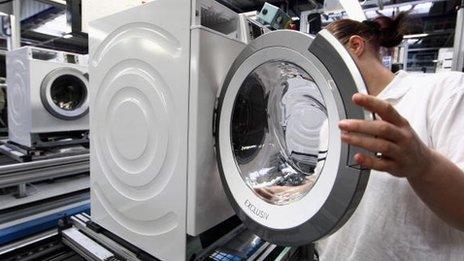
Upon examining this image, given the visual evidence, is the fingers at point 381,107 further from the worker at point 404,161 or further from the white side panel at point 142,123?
the white side panel at point 142,123

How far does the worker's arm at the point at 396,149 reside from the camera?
0.46m

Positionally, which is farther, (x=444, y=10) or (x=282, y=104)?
(x=444, y=10)

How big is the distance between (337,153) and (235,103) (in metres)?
0.37

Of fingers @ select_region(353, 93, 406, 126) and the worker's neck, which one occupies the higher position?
the worker's neck

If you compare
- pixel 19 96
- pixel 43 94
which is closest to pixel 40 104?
pixel 43 94

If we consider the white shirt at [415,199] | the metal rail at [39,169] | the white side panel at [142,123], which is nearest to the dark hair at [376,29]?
the white shirt at [415,199]

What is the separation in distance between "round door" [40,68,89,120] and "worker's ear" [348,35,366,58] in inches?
127

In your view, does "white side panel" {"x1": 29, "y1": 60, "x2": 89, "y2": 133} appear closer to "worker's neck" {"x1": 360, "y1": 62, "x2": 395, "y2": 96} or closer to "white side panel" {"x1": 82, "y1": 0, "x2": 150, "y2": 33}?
"white side panel" {"x1": 82, "y1": 0, "x2": 150, "y2": 33}

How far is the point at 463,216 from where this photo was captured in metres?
0.61

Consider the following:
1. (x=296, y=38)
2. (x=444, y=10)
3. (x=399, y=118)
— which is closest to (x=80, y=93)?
(x=296, y=38)

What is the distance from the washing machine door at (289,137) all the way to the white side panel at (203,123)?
Result: 43mm

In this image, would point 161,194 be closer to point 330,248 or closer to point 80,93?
point 330,248

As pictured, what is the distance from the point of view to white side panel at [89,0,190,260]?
0.91 meters

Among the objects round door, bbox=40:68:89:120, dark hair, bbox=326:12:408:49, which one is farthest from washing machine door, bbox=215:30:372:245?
round door, bbox=40:68:89:120
